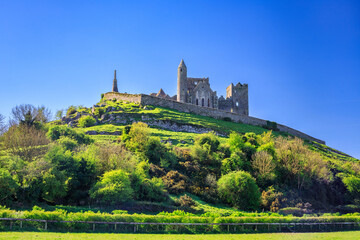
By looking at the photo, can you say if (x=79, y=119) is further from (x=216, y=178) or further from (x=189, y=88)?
(x=189, y=88)

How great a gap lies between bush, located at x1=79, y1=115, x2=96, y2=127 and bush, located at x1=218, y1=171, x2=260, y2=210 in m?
34.8

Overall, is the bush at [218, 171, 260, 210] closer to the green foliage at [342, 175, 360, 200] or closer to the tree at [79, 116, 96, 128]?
the green foliage at [342, 175, 360, 200]

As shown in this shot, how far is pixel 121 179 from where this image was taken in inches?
1367

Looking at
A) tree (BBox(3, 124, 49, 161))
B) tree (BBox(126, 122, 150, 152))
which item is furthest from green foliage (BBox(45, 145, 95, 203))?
tree (BBox(126, 122, 150, 152))

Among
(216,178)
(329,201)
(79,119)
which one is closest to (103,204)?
(216,178)

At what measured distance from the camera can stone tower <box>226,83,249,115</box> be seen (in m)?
109

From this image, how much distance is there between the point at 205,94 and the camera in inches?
4008

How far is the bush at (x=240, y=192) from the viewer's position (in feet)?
134

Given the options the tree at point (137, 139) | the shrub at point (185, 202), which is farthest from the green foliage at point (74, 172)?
the tree at point (137, 139)

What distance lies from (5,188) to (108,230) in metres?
11.8

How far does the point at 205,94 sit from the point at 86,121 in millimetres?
Answer: 44198

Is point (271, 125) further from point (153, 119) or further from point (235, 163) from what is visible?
point (235, 163)

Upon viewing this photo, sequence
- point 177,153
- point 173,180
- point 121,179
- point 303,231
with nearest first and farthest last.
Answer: point 303,231, point 121,179, point 173,180, point 177,153

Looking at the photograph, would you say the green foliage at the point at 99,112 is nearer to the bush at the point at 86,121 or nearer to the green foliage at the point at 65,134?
the bush at the point at 86,121
